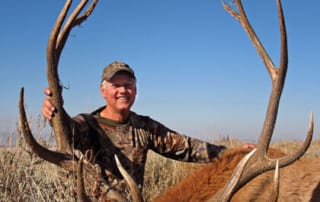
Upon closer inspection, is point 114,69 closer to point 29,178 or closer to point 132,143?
point 132,143

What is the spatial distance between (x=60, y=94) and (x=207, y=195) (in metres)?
1.54

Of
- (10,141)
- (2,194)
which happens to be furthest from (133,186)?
(10,141)

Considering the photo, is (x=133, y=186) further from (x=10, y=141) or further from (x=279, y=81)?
(x=10, y=141)

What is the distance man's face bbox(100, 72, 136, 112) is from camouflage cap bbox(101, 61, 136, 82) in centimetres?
6

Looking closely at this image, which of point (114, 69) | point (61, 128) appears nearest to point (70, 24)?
point (61, 128)

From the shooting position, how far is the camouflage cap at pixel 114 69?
5488mm

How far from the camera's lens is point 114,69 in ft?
18.0

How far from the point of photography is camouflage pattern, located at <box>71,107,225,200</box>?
515 cm

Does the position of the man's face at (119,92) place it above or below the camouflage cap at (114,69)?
below

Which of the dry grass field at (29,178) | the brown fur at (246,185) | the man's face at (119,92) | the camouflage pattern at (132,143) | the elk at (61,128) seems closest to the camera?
the elk at (61,128)

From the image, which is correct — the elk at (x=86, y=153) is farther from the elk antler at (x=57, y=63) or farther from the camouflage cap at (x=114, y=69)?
the camouflage cap at (x=114, y=69)

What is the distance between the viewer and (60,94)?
3826 millimetres

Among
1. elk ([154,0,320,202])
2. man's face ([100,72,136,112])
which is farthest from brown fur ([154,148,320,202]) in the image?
man's face ([100,72,136,112])

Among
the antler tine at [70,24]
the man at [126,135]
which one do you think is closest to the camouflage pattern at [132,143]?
the man at [126,135]
